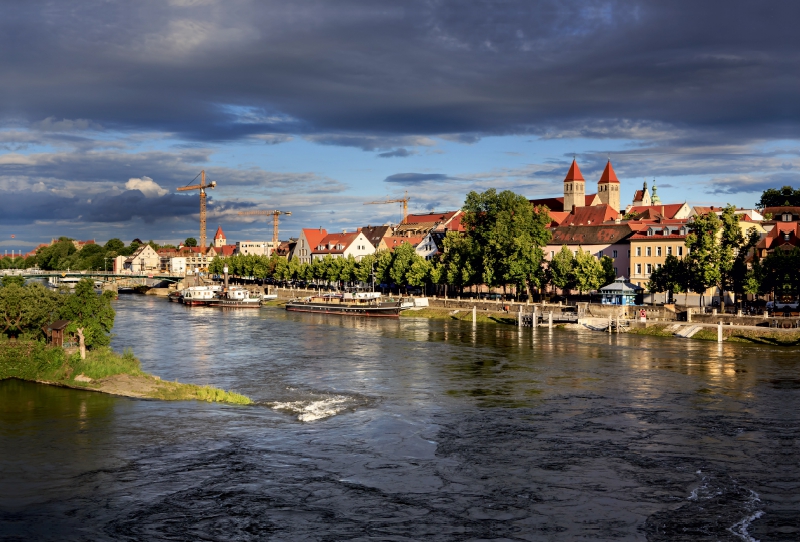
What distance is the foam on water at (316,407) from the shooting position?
41.8 metres

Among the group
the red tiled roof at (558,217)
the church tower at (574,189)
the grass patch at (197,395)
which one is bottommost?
the grass patch at (197,395)

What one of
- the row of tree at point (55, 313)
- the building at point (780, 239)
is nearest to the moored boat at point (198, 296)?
the row of tree at point (55, 313)

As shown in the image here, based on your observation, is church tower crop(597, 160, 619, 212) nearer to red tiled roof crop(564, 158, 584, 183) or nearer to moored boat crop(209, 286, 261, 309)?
red tiled roof crop(564, 158, 584, 183)

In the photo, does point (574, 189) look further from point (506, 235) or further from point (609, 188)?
point (506, 235)

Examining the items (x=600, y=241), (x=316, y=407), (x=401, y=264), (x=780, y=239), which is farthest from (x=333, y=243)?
(x=316, y=407)

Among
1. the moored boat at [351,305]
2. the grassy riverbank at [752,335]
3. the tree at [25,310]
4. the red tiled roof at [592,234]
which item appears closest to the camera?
the tree at [25,310]

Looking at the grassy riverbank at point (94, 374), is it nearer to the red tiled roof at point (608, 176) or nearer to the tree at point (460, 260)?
the tree at point (460, 260)

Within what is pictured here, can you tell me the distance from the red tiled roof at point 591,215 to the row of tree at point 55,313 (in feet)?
357

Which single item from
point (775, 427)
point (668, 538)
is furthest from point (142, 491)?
point (775, 427)

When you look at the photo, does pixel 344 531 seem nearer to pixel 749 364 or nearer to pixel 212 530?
pixel 212 530

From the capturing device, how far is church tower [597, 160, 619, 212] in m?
190

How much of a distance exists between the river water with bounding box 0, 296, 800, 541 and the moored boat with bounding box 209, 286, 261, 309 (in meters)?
82.6

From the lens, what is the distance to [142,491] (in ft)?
95.6

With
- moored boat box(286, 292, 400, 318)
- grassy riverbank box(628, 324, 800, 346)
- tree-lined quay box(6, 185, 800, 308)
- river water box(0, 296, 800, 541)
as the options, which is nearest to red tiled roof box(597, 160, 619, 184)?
tree-lined quay box(6, 185, 800, 308)
